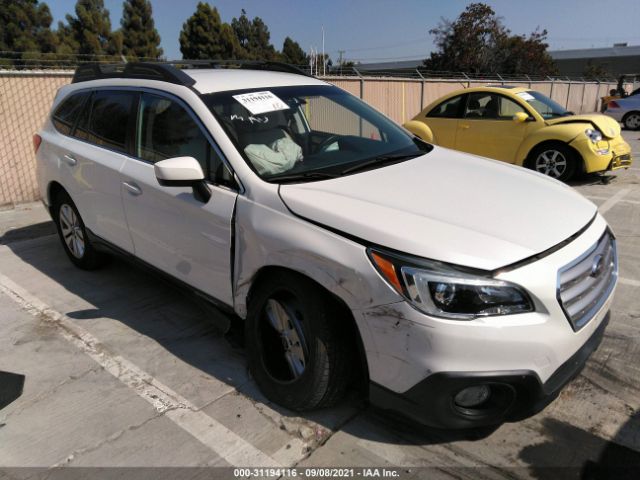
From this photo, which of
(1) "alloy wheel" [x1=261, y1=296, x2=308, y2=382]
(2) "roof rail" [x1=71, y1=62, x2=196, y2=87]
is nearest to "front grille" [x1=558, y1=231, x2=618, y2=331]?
(1) "alloy wheel" [x1=261, y1=296, x2=308, y2=382]

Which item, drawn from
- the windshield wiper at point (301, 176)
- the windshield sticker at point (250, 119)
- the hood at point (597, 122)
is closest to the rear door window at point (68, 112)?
the windshield sticker at point (250, 119)

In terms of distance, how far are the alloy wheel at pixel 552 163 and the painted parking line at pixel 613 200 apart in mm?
867

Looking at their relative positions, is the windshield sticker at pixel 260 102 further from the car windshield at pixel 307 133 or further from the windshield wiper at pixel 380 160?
the windshield wiper at pixel 380 160

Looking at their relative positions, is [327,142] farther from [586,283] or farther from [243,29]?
[243,29]

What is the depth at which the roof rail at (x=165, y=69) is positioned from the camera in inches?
130

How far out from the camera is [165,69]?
337 centimetres

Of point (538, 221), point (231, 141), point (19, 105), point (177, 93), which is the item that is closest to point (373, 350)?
point (538, 221)

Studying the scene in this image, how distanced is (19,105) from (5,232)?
2186mm

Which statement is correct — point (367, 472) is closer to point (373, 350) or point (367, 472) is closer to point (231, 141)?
point (373, 350)

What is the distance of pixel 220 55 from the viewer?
43344mm

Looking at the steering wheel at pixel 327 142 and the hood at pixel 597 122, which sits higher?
the steering wheel at pixel 327 142

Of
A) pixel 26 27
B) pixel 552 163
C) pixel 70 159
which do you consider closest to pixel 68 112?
pixel 70 159

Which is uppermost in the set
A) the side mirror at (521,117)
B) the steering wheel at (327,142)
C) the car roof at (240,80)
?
the car roof at (240,80)

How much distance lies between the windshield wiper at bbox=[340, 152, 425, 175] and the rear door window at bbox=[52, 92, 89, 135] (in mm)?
2682
